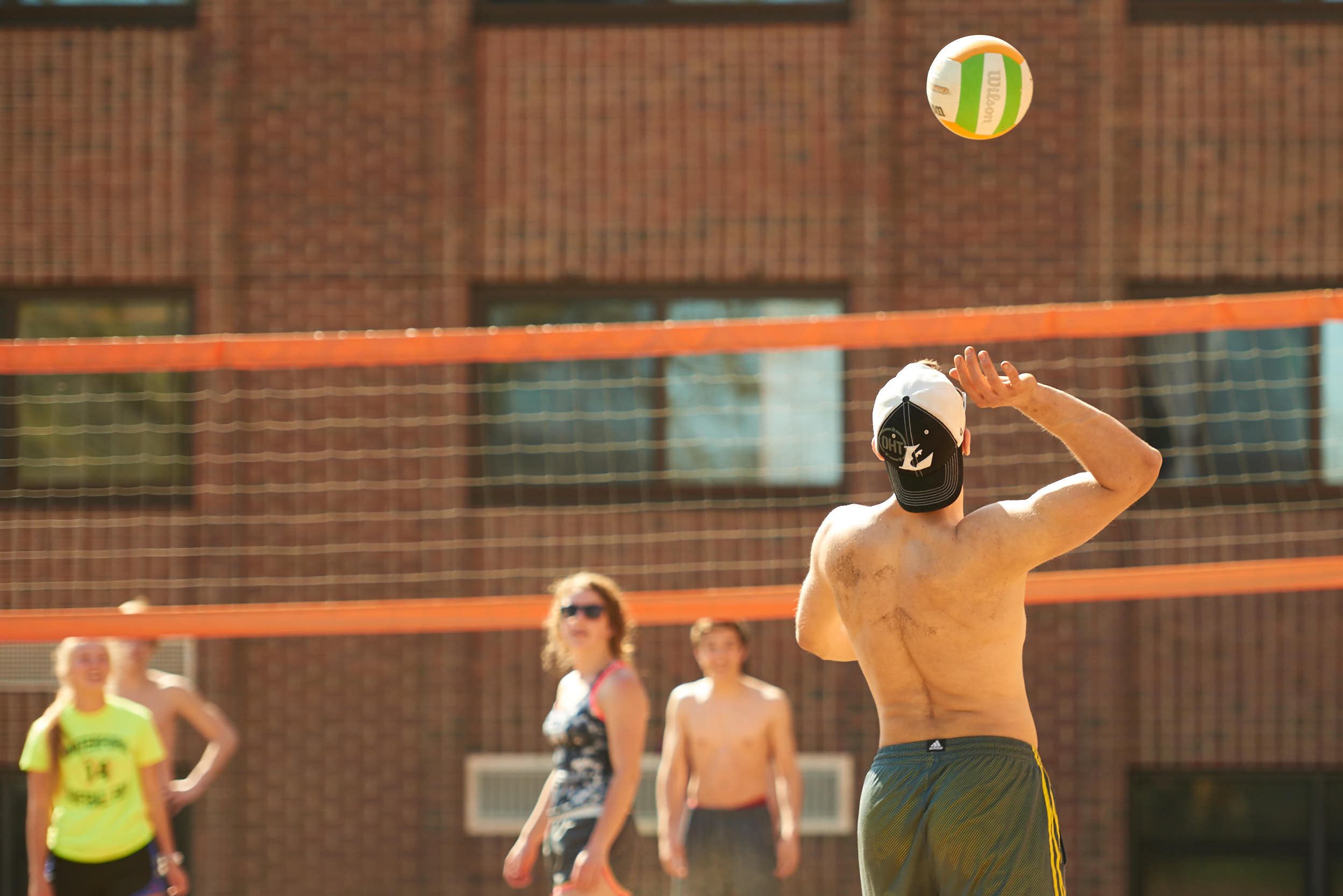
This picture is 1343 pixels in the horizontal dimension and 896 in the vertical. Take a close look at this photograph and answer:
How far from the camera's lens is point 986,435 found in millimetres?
9242

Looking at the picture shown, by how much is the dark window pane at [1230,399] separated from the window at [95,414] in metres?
6.65

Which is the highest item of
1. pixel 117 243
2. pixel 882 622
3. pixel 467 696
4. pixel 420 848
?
pixel 117 243

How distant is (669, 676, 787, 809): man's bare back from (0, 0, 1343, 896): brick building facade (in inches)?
89.6

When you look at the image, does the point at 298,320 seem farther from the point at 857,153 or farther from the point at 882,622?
the point at 882,622

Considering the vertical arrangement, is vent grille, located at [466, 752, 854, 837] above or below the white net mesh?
below

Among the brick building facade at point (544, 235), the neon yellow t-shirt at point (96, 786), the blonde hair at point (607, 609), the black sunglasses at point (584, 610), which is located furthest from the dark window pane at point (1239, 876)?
the neon yellow t-shirt at point (96, 786)

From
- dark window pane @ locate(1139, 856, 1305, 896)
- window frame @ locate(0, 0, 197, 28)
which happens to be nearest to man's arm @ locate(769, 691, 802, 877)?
dark window pane @ locate(1139, 856, 1305, 896)

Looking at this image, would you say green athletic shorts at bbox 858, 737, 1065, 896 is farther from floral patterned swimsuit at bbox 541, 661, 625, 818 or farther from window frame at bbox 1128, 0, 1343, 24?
window frame at bbox 1128, 0, 1343, 24

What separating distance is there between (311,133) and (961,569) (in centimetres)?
756

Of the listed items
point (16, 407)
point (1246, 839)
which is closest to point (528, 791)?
point (16, 407)

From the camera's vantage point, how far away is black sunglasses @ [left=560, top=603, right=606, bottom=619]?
537cm

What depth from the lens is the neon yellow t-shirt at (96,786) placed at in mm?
5887

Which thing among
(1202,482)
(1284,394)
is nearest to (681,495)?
(1202,482)

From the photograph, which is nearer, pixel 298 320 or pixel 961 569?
pixel 961 569
